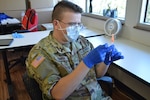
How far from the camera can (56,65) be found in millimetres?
1074

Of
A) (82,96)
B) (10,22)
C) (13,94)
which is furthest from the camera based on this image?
(10,22)

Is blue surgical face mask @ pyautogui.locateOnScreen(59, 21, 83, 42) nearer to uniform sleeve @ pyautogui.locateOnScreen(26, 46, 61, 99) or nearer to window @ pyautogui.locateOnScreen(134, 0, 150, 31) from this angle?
uniform sleeve @ pyautogui.locateOnScreen(26, 46, 61, 99)

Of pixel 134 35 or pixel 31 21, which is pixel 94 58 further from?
pixel 31 21

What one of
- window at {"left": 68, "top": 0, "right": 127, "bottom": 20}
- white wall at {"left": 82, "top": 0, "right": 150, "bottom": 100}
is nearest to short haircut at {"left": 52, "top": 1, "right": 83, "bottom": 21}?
white wall at {"left": 82, "top": 0, "right": 150, "bottom": 100}

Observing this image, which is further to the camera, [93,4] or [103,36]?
[93,4]

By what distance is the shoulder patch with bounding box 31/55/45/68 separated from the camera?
40.0 inches

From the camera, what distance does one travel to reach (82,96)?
46.0 inches

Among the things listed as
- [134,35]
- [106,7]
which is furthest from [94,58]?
[106,7]

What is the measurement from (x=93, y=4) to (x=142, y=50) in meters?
1.66

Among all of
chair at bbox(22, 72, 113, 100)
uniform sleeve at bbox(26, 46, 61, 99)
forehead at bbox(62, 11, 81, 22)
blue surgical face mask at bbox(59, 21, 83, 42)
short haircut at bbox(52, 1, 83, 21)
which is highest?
short haircut at bbox(52, 1, 83, 21)

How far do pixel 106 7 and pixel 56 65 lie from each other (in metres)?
1.89

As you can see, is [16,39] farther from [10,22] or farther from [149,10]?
[149,10]

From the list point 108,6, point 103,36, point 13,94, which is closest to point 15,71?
point 13,94

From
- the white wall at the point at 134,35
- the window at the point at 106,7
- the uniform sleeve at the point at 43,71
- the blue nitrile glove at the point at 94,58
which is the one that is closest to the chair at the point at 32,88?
the uniform sleeve at the point at 43,71
